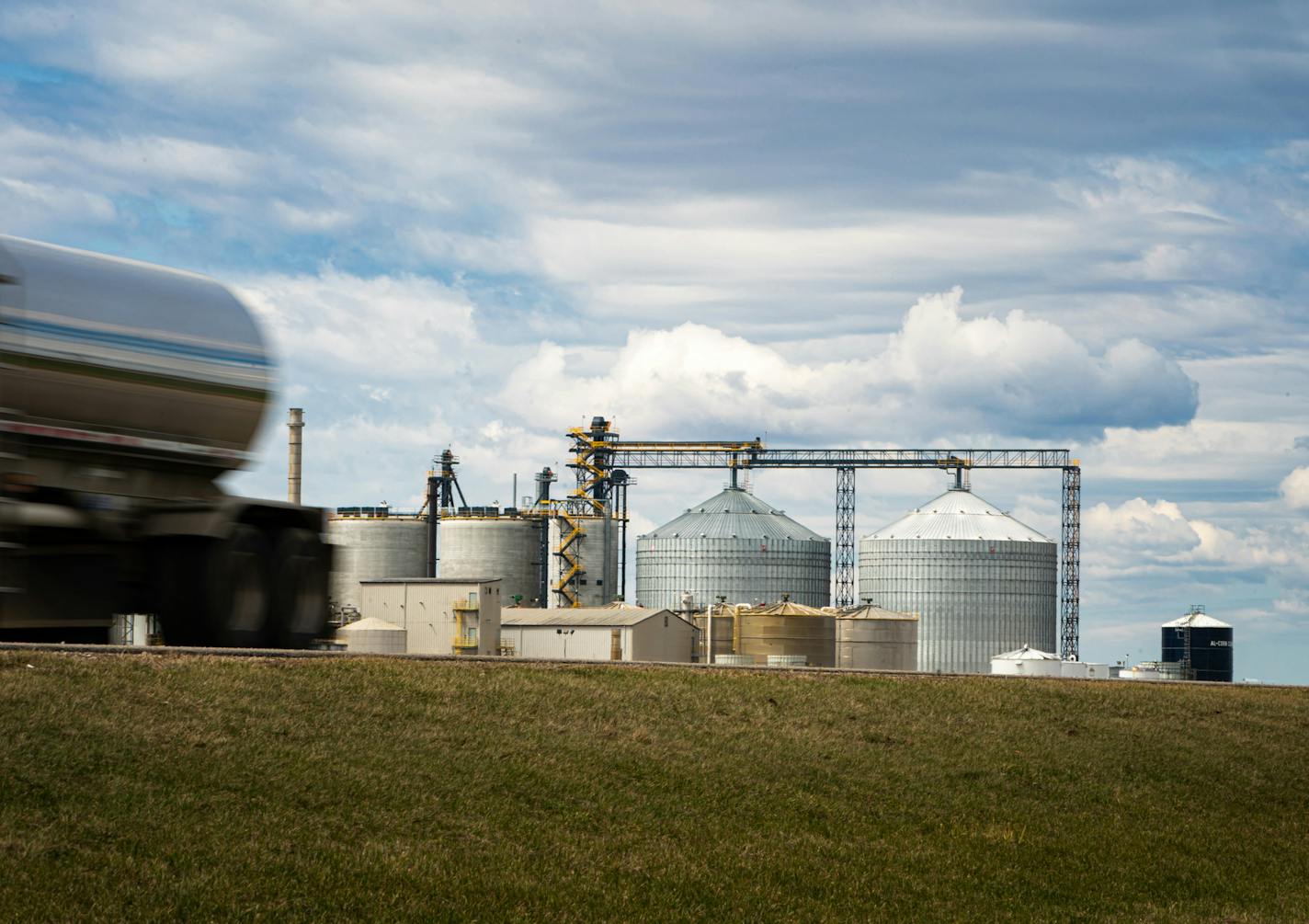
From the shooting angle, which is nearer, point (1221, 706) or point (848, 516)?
point (1221, 706)

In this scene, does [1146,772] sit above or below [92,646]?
below

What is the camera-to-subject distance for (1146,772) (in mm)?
25797

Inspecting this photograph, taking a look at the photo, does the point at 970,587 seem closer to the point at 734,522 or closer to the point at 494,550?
the point at 734,522

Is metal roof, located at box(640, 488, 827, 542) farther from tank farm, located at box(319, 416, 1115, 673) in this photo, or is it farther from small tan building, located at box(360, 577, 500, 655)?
small tan building, located at box(360, 577, 500, 655)

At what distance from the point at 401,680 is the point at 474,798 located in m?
5.18

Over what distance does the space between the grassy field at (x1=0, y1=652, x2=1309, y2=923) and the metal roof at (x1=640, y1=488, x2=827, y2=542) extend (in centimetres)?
5518

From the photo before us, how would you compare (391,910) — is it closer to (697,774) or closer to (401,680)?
(697,774)

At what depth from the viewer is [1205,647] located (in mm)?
87938

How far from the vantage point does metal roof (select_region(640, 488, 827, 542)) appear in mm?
Result: 82938

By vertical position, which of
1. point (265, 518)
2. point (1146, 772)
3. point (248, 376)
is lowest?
point (1146, 772)

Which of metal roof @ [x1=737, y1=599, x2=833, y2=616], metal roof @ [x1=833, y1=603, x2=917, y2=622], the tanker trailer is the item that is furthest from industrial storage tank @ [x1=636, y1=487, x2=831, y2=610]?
the tanker trailer

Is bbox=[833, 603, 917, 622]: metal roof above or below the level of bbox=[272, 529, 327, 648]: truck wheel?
below

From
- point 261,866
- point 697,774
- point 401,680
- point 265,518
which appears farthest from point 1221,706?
point 261,866

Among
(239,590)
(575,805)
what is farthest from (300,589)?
(575,805)
